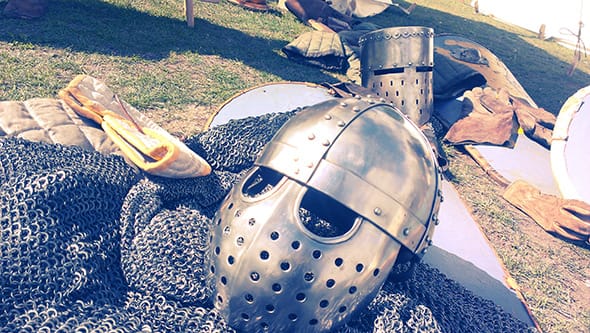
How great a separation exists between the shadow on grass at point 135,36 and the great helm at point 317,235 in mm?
4111

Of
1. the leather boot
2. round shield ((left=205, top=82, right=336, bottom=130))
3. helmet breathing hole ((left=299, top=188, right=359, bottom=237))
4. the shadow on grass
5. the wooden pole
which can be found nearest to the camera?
helmet breathing hole ((left=299, top=188, right=359, bottom=237))

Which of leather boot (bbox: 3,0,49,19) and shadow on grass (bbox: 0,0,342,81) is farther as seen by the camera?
leather boot (bbox: 3,0,49,19)

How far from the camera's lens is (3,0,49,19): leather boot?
5.39 m

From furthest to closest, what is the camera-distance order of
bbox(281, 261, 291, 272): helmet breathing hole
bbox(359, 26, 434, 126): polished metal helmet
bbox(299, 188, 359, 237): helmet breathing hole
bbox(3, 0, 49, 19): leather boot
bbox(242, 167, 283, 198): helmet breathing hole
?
bbox(3, 0, 49, 19): leather boot → bbox(359, 26, 434, 126): polished metal helmet → bbox(299, 188, 359, 237): helmet breathing hole → bbox(242, 167, 283, 198): helmet breathing hole → bbox(281, 261, 291, 272): helmet breathing hole

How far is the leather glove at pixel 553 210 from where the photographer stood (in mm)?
3840

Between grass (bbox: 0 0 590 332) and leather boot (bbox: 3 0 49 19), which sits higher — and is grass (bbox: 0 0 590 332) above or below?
below

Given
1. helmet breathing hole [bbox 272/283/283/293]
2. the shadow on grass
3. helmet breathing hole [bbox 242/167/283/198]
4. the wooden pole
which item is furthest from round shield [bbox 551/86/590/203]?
the wooden pole

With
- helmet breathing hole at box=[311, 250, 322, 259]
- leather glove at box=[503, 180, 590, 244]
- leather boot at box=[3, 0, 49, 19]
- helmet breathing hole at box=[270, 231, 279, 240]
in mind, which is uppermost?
helmet breathing hole at box=[270, 231, 279, 240]

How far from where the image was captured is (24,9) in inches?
214

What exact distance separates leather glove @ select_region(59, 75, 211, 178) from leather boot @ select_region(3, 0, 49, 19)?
3369 millimetres

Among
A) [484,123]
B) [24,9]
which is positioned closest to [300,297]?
[484,123]

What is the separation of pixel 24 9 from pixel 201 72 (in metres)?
2.34

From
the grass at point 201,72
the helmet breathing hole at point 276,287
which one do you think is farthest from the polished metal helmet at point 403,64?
the helmet breathing hole at point 276,287

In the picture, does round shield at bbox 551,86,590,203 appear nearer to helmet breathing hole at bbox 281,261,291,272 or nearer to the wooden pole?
helmet breathing hole at bbox 281,261,291,272
